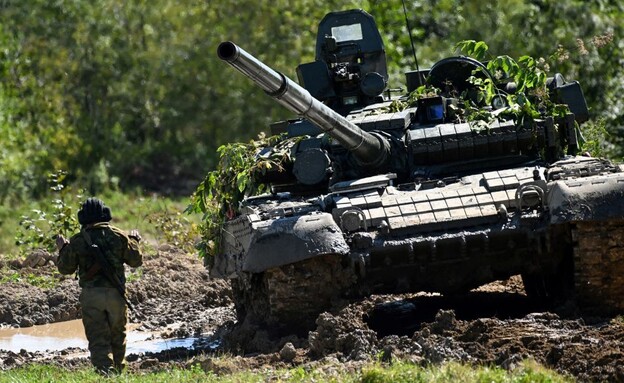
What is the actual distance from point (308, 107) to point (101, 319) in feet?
8.17

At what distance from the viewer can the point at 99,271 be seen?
12023 mm

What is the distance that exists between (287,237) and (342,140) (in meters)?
1.53

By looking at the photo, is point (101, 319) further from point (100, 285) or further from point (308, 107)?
point (308, 107)

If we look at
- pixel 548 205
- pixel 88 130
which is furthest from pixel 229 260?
pixel 88 130

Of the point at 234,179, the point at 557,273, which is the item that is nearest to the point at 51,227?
the point at 234,179

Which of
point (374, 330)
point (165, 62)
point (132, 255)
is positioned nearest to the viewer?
point (132, 255)

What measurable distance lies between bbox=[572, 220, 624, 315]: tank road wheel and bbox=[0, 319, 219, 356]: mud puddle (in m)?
3.39

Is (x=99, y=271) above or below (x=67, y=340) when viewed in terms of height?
above

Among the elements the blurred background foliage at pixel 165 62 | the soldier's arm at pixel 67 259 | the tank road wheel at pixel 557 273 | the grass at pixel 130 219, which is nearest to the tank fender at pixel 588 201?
the tank road wheel at pixel 557 273

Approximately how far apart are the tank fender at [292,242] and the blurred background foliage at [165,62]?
16.2 metres

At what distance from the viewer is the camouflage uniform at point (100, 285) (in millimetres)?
12031

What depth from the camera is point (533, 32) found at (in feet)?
101

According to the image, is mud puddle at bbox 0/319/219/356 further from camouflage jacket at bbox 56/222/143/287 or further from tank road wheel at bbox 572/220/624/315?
tank road wheel at bbox 572/220/624/315

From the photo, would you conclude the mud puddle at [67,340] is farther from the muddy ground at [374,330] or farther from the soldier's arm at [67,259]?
the soldier's arm at [67,259]
